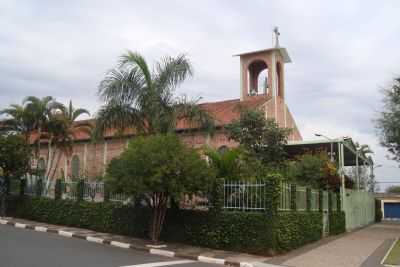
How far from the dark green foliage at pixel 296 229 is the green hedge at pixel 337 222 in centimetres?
275

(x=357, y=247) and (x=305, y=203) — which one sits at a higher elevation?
(x=305, y=203)

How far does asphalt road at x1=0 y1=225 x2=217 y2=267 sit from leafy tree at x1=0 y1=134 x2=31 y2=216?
6.50 meters

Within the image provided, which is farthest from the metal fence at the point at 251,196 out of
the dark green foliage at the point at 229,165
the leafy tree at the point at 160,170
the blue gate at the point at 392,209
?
the blue gate at the point at 392,209

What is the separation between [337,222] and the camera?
22.1 metres

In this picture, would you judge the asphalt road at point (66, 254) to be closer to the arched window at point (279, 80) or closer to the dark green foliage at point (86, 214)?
the dark green foliage at point (86, 214)

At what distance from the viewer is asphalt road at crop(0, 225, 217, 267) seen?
31.9ft

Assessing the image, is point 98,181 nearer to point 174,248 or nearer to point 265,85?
point 174,248

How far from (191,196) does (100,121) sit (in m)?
4.83

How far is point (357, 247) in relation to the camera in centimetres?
1645

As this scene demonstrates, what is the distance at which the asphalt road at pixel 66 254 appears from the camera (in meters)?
9.73

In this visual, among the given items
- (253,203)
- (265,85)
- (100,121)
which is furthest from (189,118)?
(265,85)

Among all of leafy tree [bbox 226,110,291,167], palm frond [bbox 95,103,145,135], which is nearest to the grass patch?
palm frond [bbox 95,103,145,135]

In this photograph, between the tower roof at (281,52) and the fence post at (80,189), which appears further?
the tower roof at (281,52)

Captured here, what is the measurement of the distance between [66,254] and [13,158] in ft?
36.1
